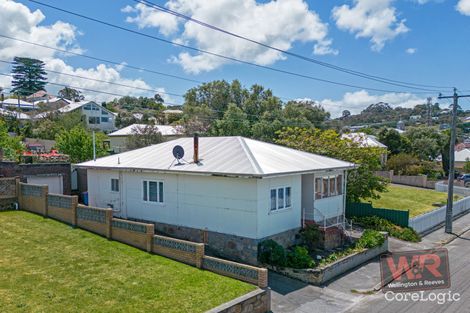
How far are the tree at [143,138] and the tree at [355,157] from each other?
23.5 meters

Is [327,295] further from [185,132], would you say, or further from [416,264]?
[185,132]

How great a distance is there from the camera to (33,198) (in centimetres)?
1969

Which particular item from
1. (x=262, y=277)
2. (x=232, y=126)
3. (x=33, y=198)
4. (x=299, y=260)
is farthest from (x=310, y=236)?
(x=232, y=126)

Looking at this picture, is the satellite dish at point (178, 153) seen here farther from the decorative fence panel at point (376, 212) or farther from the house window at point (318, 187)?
the decorative fence panel at point (376, 212)

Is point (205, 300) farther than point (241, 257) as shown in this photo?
No

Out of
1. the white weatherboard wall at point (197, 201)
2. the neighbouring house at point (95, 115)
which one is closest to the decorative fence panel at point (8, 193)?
the white weatherboard wall at point (197, 201)

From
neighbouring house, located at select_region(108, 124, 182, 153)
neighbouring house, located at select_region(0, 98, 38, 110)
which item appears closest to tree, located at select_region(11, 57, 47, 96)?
neighbouring house, located at select_region(0, 98, 38, 110)

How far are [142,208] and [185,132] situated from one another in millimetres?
33672

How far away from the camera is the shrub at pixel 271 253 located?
1500 cm

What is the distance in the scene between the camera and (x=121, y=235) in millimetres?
15859

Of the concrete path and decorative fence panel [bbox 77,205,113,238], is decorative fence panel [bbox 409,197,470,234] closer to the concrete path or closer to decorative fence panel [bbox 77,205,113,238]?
the concrete path

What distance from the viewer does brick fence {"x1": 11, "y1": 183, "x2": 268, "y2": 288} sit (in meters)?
12.7

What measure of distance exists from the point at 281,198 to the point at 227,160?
2793 mm

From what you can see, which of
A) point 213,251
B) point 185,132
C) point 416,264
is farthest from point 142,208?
point 185,132
